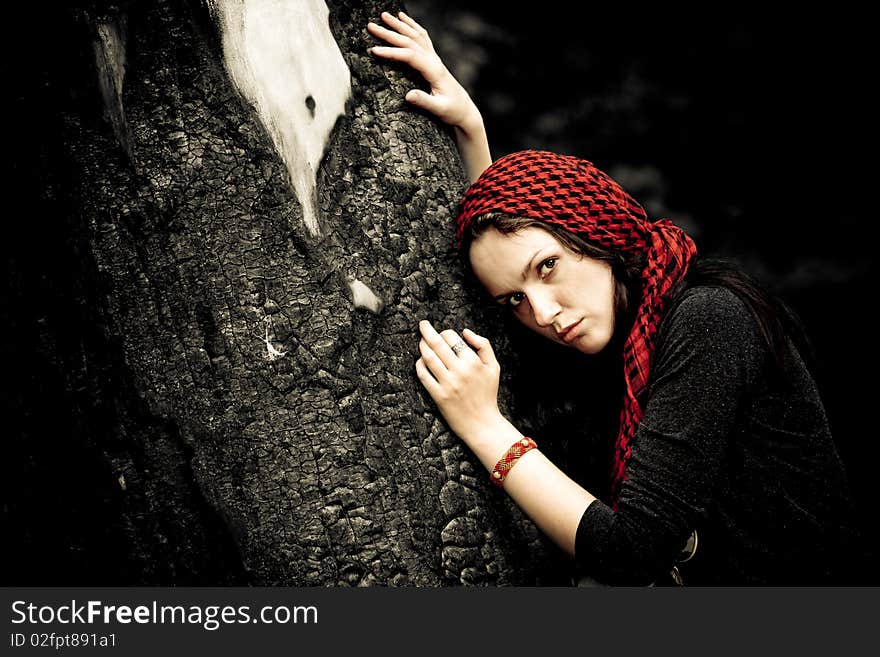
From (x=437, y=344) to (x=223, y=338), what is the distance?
395mm

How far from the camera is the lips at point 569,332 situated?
1663mm

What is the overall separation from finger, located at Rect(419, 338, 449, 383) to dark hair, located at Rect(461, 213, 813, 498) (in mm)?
221

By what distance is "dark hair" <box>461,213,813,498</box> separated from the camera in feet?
5.34

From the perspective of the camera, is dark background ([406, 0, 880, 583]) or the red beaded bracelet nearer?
the red beaded bracelet

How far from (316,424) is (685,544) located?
2.63 feet

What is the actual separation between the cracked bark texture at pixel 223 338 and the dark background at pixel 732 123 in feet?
5.14

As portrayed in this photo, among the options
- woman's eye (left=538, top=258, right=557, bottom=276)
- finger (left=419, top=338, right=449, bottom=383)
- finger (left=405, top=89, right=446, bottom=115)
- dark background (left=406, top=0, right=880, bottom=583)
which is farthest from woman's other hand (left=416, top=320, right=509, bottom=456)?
dark background (left=406, top=0, right=880, bottom=583)

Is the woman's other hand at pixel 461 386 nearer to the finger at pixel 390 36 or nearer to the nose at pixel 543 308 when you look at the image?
the nose at pixel 543 308

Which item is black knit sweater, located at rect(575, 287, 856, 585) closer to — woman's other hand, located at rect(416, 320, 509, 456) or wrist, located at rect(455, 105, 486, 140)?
woman's other hand, located at rect(416, 320, 509, 456)

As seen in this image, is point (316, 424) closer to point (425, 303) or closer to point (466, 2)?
point (425, 303)

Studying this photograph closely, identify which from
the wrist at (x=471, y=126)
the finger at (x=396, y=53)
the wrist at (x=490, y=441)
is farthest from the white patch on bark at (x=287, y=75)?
the wrist at (x=490, y=441)

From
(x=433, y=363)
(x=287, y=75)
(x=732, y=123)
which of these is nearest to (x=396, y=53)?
(x=287, y=75)

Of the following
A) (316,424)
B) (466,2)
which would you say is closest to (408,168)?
(316,424)

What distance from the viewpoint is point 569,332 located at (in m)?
1.67
